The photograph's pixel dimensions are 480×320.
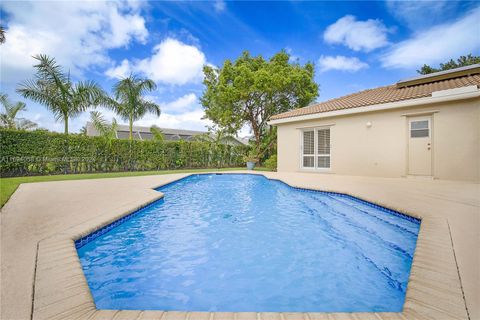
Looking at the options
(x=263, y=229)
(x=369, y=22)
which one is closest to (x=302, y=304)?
(x=263, y=229)

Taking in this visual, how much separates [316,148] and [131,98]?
1480 centimetres

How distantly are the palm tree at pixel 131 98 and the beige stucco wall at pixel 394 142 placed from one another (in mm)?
12483

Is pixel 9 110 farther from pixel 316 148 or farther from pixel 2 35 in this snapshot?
pixel 316 148

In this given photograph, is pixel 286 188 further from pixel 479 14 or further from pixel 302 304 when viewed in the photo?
pixel 479 14

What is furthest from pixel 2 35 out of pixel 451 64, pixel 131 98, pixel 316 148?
pixel 451 64

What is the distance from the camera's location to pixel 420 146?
412 inches

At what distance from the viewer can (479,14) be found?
34.5 feet

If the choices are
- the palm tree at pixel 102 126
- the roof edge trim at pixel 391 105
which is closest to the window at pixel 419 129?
the roof edge trim at pixel 391 105

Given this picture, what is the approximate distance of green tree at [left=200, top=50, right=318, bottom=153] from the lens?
20.6 metres

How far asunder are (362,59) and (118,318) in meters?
21.7

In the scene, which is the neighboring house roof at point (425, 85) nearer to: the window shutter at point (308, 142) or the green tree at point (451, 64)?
the window shutter at point (308, 142)

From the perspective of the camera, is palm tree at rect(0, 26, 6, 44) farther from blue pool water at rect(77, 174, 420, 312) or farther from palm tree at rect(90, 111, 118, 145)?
palm tree at rect(90, 111, 118, 145)

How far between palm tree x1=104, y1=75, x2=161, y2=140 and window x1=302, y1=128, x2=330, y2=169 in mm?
13081

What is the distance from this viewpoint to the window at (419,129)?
10398mm
